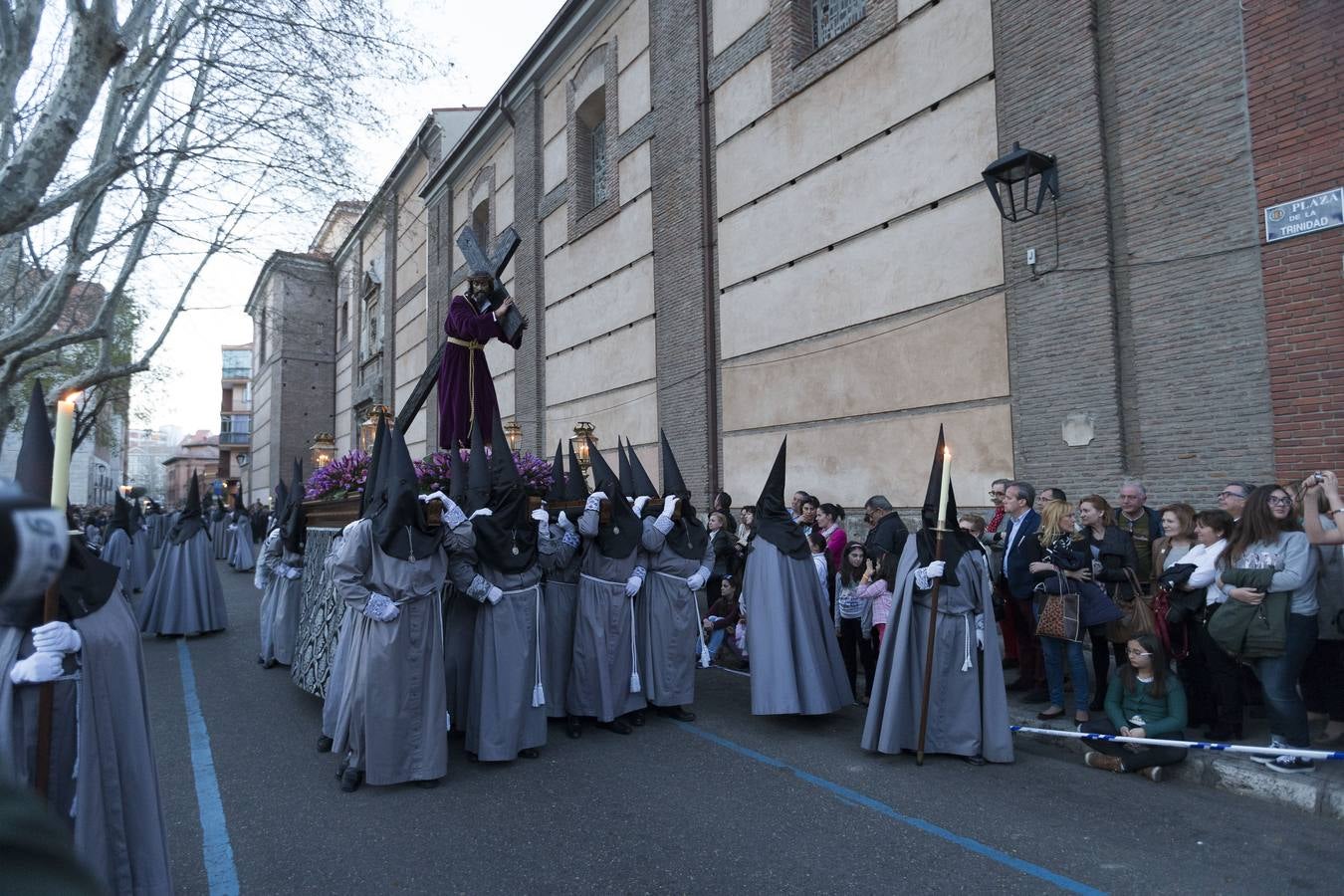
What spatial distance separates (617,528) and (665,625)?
899 millimetres

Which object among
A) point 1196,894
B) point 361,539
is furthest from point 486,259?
point 1196,894

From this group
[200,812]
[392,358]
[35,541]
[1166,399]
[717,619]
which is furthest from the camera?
[392,358]

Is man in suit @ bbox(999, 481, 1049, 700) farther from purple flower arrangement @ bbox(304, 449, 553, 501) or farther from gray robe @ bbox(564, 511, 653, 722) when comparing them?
purple flower arrangement @ bbox(304, 449, 553, 501)

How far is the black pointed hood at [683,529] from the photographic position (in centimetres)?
727

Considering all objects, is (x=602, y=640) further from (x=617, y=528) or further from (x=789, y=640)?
(x=789, y=640)

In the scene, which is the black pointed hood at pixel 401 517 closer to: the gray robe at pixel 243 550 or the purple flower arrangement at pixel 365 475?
the purple flower arrangement at pixel 365 475

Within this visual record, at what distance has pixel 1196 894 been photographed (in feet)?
12.2

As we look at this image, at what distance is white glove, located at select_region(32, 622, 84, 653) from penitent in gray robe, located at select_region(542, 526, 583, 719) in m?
3.84

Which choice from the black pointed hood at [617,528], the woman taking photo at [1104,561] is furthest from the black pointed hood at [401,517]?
the woman taking photo at [1104,561]

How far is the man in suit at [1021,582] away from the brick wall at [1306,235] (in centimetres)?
216

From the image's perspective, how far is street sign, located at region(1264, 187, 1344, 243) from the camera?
6.87 m

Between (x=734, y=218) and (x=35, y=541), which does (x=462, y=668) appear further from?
(x=734, y=218)

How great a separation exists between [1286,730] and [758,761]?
3.23 m

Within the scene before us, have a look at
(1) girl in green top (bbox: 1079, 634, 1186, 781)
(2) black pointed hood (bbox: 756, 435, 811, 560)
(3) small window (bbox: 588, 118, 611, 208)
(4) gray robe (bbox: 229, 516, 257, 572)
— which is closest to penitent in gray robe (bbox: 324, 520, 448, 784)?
(2) black pointed hood (bbox: 756, 435, 811, 560)
